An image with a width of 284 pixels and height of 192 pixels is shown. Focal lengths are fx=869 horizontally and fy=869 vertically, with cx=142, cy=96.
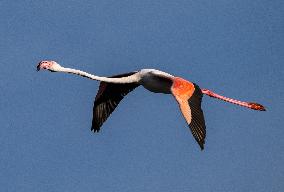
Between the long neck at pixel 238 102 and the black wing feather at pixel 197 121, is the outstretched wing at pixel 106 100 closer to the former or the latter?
the long neck at pixel 238 102

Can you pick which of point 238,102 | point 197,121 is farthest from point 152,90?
point 197,121

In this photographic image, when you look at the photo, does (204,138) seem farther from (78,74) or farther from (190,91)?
(78,74)

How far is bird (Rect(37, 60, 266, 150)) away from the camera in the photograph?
2475 centimetres

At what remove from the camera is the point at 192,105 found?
25.4 metres

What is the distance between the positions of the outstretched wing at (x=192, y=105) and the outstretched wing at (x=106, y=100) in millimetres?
5264

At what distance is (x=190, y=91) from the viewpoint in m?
26.1

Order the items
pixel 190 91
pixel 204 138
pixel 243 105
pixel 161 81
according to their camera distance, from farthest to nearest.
Result: pixel 243 105
pixel 161 81
pixel 190 91
pixel 204 138

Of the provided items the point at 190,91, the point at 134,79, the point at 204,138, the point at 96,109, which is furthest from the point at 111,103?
the point at 204,138

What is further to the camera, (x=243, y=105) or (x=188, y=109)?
(x=243, y=105)

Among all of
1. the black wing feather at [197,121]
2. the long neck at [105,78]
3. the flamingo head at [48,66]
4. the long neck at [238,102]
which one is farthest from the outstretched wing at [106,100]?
the black wing feather at [197,121]

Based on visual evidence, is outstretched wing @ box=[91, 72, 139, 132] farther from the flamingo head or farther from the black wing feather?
the black wing feather

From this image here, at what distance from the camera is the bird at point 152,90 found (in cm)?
2475

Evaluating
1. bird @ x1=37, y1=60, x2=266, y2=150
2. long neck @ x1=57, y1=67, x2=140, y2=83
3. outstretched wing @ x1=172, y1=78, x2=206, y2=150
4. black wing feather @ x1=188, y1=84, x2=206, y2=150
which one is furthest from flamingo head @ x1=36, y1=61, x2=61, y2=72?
black wing feather @ x1=188, y1=84, x2=206, y2=150

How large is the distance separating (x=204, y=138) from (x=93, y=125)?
8709mm
